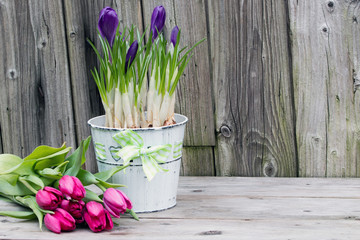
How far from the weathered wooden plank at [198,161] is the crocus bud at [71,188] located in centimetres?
47

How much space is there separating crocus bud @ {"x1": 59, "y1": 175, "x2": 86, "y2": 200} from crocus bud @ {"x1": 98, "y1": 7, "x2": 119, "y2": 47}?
1.02ft

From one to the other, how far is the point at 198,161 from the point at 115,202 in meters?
0.47

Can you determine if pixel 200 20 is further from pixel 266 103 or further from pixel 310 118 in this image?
pixel 310 118

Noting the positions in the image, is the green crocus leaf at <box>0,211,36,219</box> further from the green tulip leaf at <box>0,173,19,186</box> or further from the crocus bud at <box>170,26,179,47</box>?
the crocus bud at <box>170,26,179,47</box>

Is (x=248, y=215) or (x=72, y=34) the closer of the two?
(x=248, y=215)

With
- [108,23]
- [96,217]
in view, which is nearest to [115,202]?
[96,217]

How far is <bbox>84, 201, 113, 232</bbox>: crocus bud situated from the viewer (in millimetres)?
1072

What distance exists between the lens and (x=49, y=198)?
1068 millimetres

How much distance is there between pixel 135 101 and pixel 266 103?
413mm

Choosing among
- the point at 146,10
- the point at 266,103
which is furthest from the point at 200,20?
the point at 266,103

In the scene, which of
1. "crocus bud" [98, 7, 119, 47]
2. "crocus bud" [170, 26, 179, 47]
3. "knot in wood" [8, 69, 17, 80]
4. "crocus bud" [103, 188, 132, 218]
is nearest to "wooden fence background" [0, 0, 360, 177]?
"knot in wood" [8, 69, 17, 80]

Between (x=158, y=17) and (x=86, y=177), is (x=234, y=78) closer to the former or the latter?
(x=158, y=17)

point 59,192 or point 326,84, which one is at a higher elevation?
point 326,84

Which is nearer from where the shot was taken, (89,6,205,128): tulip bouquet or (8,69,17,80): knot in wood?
(89,6,205,128): tulip bouquet
